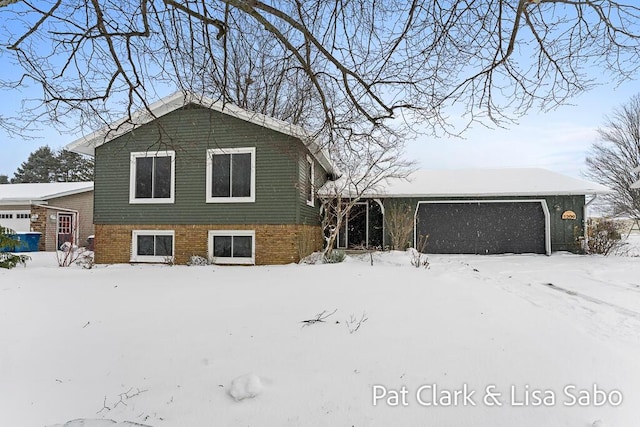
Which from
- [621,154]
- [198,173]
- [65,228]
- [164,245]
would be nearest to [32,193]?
[65,228]

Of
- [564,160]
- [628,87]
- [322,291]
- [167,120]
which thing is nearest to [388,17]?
[628,87]

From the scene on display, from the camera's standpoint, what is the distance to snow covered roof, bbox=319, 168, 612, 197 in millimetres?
13180

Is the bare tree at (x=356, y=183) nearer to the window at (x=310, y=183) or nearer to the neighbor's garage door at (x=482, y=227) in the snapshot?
the window at (x=310, y=183)

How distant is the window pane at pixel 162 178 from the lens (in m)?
10.6

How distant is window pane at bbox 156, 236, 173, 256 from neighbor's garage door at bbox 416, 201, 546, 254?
30.3ft

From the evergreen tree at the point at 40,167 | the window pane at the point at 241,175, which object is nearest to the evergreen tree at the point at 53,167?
the evergreen tree at the point at 40,167

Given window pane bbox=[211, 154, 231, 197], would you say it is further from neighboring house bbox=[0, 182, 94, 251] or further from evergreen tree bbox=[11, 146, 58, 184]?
evergreen tree bbox=[11, 146, 58, 184]

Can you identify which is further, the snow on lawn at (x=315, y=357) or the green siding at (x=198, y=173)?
the green siding at (x=198, y=173)

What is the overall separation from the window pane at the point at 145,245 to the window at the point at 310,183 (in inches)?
186

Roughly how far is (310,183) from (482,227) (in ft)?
24.6

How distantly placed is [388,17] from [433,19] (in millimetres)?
557

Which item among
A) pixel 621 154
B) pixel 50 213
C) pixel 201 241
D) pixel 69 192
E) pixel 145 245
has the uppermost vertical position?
pixel 621 154

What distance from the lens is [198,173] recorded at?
10336 mm

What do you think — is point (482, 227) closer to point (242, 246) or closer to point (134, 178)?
point (242, 246)
